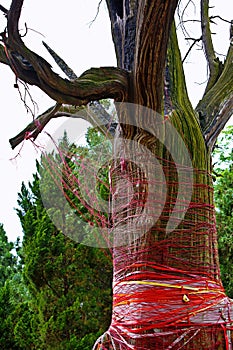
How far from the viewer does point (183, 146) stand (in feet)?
3.38

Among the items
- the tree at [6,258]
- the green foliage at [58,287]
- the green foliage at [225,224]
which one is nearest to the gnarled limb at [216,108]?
the green foliage at [58,287]

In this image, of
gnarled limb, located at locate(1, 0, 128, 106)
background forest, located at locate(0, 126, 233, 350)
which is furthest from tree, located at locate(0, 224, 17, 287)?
gnarled limb, located at locate(1, 0, 128, 106)

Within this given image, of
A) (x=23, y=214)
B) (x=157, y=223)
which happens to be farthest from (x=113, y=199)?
(x=23, y=214)

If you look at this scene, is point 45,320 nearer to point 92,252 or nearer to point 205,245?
point 92,252

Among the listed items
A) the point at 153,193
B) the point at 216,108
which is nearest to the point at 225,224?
the point at 216,108

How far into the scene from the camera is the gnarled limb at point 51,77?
82 centimetres

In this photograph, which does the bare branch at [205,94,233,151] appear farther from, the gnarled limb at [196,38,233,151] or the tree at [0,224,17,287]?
the tree at [0,224,17,287]

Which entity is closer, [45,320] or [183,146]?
[183,146]

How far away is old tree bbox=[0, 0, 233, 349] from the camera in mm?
863

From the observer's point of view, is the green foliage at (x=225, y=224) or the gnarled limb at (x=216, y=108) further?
the green foliage at (x=225, y=224)

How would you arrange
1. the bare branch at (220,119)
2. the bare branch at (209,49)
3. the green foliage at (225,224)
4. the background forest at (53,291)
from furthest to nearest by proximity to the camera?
the green foliage at (225,224) < the background forest at (53,291) < the bare branch at (209,49) < the bare branch at (220,119)

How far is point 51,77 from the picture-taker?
839 millimetres

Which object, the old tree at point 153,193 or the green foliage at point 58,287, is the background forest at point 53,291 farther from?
the old tree at point 153,193

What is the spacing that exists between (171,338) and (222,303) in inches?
5.0
